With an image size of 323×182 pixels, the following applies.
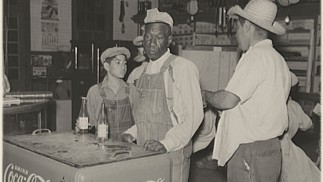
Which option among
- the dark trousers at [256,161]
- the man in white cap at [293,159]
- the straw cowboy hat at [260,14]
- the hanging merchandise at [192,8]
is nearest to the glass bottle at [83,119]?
the dark trousers at [256,161]

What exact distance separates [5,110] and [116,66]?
0.99 meters

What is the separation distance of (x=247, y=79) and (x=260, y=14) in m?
0.43

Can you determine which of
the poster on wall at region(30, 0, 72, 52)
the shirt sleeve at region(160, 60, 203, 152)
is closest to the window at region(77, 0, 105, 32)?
the poster on wall at region(30, 0, 72, 52)

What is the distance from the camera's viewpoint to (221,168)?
5695 mm

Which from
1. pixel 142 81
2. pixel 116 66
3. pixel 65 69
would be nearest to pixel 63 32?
pixel 65 69

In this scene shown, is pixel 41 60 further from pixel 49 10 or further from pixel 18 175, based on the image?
pixel 18 175

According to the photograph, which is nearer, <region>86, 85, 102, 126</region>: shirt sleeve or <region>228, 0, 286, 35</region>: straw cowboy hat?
<region>228, 0, 286, 35</region>: straw cowboy hat

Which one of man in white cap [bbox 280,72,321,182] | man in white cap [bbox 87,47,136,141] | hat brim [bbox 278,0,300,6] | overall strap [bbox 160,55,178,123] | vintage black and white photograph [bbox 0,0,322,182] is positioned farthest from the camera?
hat brim [bbox 278,0,300,6]

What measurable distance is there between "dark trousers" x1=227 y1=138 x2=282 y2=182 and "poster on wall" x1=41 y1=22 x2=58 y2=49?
6343 millimetres

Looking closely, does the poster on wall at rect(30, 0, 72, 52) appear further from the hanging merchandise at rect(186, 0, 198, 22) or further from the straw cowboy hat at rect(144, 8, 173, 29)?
the straw cowboy hat at rect(144, 8, 173, 29)

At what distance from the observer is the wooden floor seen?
536 cm

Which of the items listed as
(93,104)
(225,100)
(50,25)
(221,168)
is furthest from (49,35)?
(225,100)

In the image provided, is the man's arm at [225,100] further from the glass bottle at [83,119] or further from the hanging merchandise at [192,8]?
the hanging merchandise at [192,8]

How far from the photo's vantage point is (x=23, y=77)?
26.8 ft
